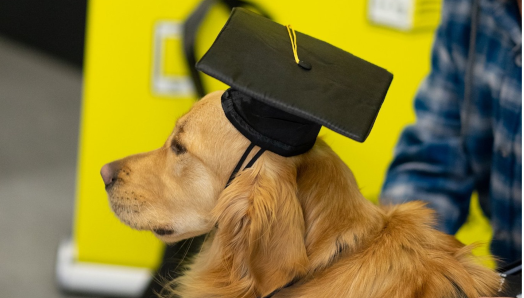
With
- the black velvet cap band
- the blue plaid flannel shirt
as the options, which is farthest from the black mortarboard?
the blue plaid flannel shirt

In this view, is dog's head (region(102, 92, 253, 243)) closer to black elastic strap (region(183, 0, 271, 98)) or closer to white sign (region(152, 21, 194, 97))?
black elastic strap (region(183, 0, 271, 98))

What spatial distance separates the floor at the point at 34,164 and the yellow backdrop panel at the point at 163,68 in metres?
0.64

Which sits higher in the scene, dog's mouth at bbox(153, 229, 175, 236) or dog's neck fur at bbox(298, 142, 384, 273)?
dog's neck fur at bbox(298, 142, 384, 273)

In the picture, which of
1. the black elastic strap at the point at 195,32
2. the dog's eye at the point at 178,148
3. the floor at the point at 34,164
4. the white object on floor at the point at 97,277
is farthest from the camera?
the floor at the point at 34,164

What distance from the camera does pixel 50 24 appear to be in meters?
4.28

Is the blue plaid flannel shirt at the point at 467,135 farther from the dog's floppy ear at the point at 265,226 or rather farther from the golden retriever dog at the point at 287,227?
the dog's floppy ear at the point at 265,226

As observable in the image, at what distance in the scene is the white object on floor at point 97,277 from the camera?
2369 mm

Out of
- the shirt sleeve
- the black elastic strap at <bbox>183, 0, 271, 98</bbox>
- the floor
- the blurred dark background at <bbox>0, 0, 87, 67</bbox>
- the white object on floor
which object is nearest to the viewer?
the shirt sleeve

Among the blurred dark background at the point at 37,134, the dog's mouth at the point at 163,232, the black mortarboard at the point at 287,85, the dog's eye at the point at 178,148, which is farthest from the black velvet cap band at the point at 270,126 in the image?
the blurred dark background at the point at 37,134

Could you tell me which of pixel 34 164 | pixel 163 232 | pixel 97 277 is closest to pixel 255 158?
pixel 163 232

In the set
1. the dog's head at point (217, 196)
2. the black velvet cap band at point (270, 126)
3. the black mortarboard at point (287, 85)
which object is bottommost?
the dog's head at point (217, 196)

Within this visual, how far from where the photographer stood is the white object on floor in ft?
7.77

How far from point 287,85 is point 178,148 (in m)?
0.38

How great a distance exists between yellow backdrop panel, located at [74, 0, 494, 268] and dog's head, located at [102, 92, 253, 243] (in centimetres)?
73
